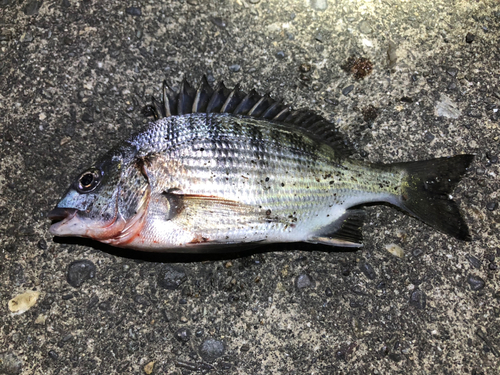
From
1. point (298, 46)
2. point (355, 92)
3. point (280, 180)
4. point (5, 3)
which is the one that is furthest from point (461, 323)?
point (5, 3)

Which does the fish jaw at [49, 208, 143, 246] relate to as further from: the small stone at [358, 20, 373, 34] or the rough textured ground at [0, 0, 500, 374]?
the small stone at [358, 20, 373, 34]

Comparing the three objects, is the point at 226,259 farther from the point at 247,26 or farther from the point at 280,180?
A: the point at 247,26

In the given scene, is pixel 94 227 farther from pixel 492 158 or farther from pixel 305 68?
pixel 492 158

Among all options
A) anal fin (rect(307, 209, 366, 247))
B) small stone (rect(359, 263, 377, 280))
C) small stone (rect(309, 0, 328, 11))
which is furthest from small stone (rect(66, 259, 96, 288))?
small stone (rect(309, 0, 328, 11))

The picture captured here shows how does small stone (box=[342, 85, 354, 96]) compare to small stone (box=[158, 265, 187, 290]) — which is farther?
small stone (box=[342, 85, 354, 96])

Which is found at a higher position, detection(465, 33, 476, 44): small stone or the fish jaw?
detection(465, 33, 476, 44): small stone

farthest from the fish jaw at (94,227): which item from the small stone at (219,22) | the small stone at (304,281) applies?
the small stone at (219,22)

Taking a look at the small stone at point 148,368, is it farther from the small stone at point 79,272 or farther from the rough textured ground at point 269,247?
the small stone at point 79,272
